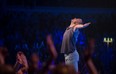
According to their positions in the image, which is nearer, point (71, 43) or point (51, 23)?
point (71, 43)

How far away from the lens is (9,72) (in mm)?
2271

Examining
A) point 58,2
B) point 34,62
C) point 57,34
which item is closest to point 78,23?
point 34,62

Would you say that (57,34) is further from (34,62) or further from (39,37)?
(34,62)

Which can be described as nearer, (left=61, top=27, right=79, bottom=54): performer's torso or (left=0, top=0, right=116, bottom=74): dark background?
(left=61, top=27, right=79, bottom=54): performer's torso

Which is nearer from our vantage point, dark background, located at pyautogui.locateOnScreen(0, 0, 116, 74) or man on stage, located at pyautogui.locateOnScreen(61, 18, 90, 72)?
man on stage, located at pyautogui.locateOnScreen(61, 18, 90, 72)

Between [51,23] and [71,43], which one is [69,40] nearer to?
[71,43]

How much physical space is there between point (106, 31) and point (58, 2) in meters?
2.26

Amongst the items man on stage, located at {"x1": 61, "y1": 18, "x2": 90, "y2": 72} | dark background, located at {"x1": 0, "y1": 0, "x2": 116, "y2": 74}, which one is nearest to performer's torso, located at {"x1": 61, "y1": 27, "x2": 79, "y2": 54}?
man on stage, located at {"x1": 61, "y1": 18, "x2": 90, "y2": 72}

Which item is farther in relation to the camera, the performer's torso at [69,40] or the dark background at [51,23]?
the dark background at [51,23]

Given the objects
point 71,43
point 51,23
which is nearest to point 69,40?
point 71,43

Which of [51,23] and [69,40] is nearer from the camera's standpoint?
[69,40]

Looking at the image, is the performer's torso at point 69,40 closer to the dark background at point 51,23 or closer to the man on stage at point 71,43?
the man on stage at point 71,43

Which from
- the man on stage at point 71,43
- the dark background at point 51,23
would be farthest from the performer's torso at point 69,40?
the dark background at point 51,23

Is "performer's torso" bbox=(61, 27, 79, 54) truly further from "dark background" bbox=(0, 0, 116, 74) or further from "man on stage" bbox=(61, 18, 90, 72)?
"dark background" bbox=(0, 0, 116, 74)
